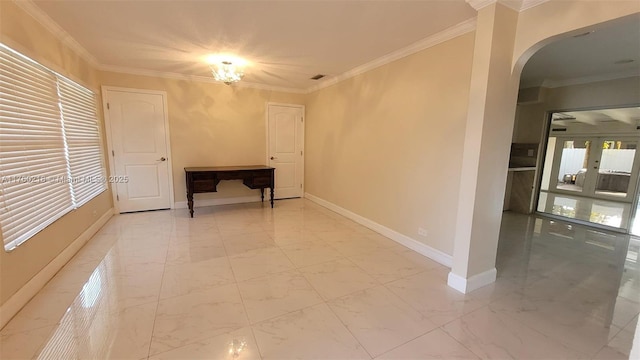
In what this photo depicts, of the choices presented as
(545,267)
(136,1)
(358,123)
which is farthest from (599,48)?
(136,1)

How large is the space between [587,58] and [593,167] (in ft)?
12.2

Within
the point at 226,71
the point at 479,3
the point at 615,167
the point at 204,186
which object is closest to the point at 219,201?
the point at 204,186

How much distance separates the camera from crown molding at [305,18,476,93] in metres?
2.46

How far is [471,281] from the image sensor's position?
2.30 meters

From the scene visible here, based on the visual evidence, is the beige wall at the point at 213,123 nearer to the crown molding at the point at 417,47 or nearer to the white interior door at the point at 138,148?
the white interior door at the point at 138,148

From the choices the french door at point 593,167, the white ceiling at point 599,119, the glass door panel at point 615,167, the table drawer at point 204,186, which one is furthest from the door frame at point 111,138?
the glass door panel at point 615,167

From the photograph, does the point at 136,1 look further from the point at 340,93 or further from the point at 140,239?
the point at 340,93

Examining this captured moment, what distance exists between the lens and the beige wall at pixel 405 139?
2.68 meters

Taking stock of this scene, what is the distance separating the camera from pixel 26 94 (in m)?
2.24

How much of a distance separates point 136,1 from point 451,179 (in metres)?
3.25

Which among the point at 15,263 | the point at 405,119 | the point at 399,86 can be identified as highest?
the point at 399,86

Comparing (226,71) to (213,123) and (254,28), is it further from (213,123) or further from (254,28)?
(213,123)

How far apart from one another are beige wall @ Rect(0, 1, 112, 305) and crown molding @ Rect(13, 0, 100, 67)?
45 millimetres

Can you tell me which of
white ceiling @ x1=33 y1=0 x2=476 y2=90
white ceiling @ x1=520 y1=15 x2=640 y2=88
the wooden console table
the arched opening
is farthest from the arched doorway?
the wooden console table
